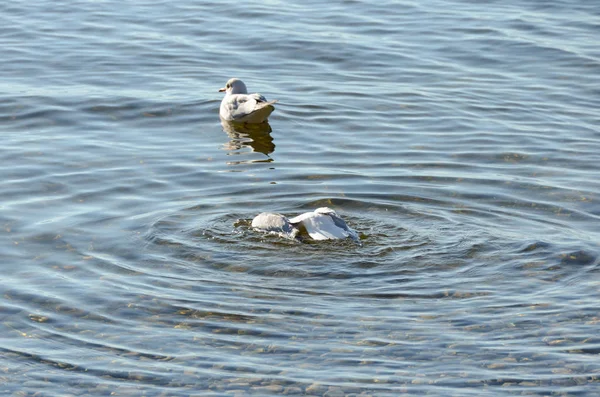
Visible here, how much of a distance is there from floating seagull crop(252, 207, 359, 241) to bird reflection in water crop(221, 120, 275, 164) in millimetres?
3239

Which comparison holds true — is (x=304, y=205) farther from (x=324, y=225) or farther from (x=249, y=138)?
(x=249, y=138)

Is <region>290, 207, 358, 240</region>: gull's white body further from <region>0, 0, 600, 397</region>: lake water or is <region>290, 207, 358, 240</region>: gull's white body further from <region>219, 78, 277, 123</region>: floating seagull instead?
<region>219, 78, 277, 123</region>: floating seagull

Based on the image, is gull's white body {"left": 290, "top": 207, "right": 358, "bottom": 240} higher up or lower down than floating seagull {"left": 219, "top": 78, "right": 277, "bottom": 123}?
lower down

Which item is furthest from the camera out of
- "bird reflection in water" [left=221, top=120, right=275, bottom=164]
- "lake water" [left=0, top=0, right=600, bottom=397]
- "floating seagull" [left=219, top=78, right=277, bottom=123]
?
"floating seagull" [left=219, top=78, right=277, bottom=123]

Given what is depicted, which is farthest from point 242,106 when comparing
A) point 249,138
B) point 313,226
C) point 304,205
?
point 313,226

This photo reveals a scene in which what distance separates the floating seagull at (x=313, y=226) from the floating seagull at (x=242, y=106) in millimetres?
4533

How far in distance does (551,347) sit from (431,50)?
11.2 meters

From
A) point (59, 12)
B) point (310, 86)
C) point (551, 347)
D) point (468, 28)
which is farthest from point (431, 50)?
point (551, 347)

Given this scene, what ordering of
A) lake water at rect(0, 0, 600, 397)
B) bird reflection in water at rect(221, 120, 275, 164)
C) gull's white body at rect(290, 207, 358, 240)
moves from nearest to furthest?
lake water at rect(0, 0, 600, 397) → gull's white body at rect(290, 207, 358, 240) → bird reflection in water at rect(221, 120, 275, 164)

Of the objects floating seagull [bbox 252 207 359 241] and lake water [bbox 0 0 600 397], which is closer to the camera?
lake water [bbox 0 0 600 397]

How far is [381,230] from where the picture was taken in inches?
434

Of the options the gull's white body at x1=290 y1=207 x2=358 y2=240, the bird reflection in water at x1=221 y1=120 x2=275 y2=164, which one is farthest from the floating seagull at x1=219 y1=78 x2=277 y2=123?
the gull's white body at x1=290 y1=207 x2=358 y2=240

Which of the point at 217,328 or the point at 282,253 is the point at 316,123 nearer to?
the point at 282,253

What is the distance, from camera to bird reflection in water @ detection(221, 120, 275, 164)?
14445mm
